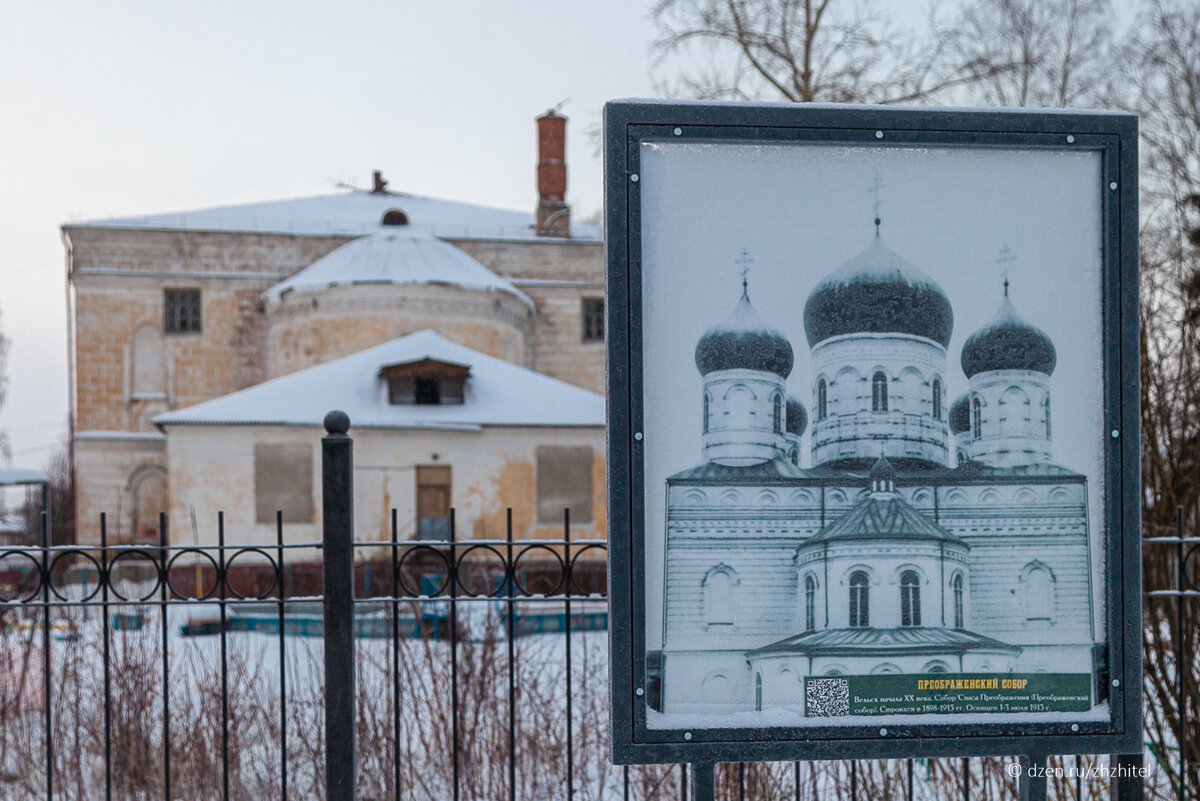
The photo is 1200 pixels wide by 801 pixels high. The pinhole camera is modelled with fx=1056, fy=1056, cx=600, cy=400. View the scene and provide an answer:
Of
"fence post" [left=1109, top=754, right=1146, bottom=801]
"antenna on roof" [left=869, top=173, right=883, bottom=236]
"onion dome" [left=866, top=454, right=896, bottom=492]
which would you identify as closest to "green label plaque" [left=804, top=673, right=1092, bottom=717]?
"onion dome" [left=866, top=454, right=896, bottom=492]

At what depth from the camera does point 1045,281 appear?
104 inches

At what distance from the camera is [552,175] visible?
109ft

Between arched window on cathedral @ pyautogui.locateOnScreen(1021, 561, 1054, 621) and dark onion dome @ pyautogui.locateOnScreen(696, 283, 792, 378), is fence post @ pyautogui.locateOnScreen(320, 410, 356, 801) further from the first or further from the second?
arched window on cathedral @ pyautogui.locateOnScreen(1021, 561, 1054, 621)

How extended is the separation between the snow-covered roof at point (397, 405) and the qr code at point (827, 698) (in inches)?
703

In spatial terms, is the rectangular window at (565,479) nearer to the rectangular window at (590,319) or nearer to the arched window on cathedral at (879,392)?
the rectangular window at (590,319)

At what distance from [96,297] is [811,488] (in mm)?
31177

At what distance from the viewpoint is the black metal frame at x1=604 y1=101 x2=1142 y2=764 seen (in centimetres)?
254

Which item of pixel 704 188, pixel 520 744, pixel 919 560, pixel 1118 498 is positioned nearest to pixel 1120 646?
pixel 1118 498

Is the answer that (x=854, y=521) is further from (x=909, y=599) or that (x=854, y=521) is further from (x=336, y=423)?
(x=336, y=423)

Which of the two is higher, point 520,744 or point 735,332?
point 735,332

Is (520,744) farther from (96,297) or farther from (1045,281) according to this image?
(96,297)

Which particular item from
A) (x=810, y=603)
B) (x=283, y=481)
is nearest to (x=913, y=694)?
(x=810, y=603)

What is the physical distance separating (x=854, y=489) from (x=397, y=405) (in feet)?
62.1

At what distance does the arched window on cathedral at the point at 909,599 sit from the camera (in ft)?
8.42
